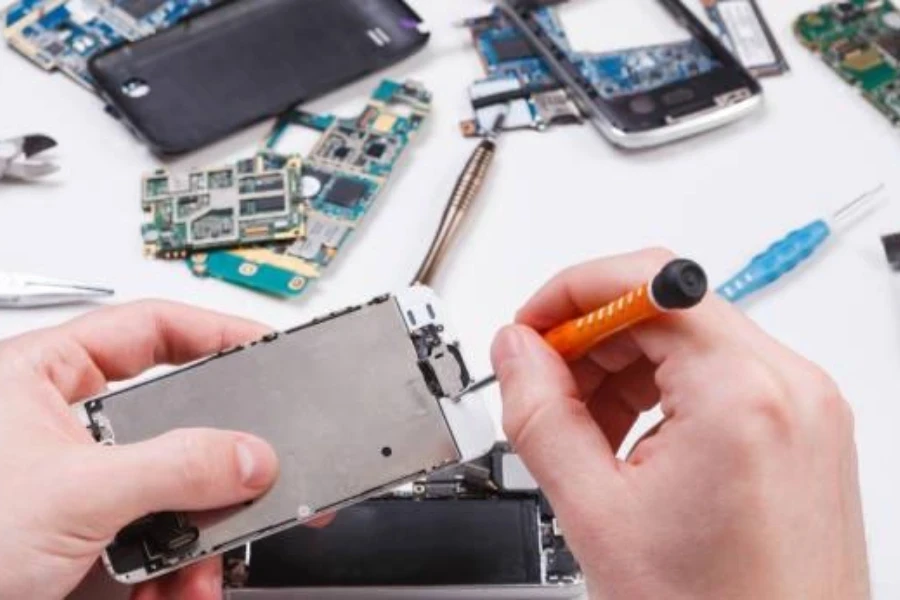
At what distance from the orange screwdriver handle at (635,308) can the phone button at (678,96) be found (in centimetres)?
56

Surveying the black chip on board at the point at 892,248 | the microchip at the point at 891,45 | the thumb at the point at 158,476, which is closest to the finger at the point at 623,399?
the thumb at the point at 158,476

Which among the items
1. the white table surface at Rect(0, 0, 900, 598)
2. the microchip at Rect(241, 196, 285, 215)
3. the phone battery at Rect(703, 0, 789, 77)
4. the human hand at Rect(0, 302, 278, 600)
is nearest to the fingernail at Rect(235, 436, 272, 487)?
the human hand at Rect(0, 302, 278, 600)

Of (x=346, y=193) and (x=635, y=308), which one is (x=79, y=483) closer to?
(x=635, y=308)

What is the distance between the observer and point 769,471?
67 cm

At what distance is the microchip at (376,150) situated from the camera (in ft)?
4.05

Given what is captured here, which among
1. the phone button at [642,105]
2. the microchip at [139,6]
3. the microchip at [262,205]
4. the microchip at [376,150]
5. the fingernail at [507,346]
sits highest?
the microchip at [139,6]

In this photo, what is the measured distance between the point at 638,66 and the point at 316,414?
0.69m

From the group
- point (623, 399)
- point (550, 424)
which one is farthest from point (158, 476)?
point (623, 399)

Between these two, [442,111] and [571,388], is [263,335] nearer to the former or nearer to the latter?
[571,388]

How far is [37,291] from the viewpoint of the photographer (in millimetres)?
1089

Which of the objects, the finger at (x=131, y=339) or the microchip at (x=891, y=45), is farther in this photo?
the microchip at (x=891, y=45)

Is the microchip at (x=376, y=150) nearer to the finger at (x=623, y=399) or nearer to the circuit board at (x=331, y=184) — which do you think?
the circuit board at (x=331, y=184)

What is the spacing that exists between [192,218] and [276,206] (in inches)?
3.5

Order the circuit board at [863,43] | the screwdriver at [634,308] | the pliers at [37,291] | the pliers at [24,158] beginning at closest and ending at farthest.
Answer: the screwdriver at [634,308]
the pliers at [37,291]
the pliers at [24,158]
the circuit board at [863,43]
